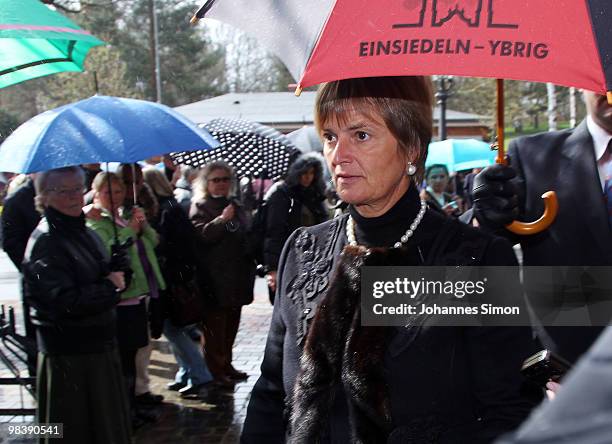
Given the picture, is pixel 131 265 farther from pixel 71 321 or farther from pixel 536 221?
pixel 536 221

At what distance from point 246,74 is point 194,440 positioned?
50.6 metres

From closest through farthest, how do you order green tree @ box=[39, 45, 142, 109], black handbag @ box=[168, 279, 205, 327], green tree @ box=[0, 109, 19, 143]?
green tree @ box=[0, 109, 19, 143] → black handbag @ box=[168, 279, 205, 327] → green tree @ box=[39, 45, 142, 109]

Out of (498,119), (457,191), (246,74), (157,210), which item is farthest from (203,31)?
(498,119)

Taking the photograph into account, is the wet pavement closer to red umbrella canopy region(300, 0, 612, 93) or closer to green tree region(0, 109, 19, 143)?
green tree region(0, 109, 19, 143)

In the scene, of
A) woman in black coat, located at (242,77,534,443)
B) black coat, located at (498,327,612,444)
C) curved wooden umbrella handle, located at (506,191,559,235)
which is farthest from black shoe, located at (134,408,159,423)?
black coat, located at (498,327,612,444)

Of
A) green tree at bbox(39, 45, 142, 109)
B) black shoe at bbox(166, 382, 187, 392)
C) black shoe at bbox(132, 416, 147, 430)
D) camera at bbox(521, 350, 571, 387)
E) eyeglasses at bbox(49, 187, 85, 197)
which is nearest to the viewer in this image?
camera at bbox(521, 350, 571, 387)

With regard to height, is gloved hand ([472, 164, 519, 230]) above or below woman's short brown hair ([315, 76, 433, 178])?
below

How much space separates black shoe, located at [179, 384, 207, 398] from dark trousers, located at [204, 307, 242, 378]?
0.72 ft

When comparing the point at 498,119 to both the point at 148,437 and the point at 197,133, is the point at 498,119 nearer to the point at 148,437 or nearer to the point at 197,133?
the point at 197,133

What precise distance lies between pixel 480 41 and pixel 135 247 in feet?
13.5

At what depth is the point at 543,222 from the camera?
2.62 m

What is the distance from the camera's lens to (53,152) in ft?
13.0

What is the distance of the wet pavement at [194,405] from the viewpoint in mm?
5371

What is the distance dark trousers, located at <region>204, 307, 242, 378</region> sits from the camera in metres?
6.47
